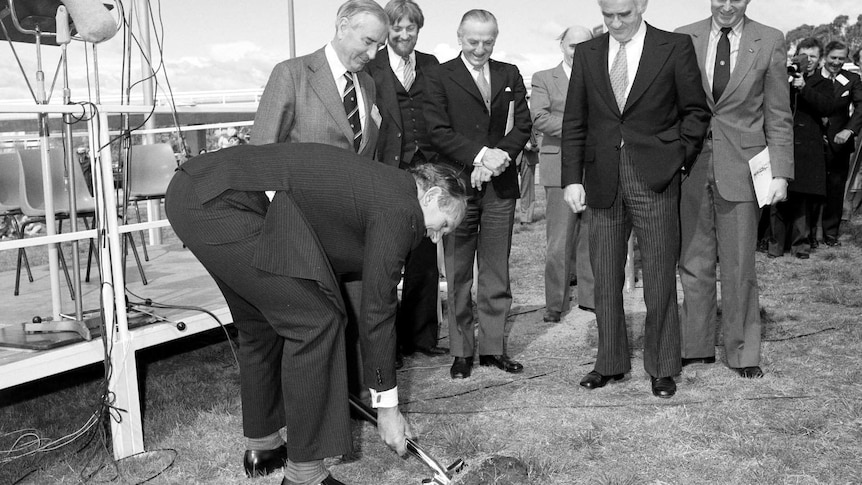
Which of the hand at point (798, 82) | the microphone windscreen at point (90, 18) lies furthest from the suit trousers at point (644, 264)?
the hand at point (798, 82)

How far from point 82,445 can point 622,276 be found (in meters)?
2.55

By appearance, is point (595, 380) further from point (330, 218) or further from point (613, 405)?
point (330, 218)

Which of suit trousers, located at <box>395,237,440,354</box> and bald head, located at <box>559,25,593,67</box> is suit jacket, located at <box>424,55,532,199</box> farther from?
bald head, located at <box>559,25,593,67</box>

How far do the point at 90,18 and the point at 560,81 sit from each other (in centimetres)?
310

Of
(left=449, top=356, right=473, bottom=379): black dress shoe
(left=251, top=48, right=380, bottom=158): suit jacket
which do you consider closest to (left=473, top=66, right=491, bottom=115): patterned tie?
(left=251, top=48, right=380, bottom=158): suit jacket

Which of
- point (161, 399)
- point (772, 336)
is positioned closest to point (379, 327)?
point (161, 399)

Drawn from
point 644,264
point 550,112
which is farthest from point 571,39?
point 644,264

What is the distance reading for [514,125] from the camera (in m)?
4.23

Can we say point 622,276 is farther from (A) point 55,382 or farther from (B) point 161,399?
(A) point 55,382

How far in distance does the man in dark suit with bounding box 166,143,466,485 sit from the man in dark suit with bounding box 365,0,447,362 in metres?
1.33

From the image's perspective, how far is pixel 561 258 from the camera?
5645 millimetres

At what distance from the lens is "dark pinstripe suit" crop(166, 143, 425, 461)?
2.51 m

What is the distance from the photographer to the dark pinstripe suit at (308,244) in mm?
2512

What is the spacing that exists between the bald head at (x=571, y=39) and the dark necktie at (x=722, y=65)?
1510mm
